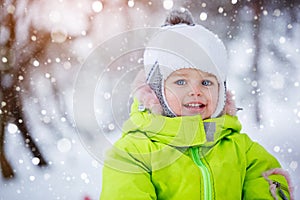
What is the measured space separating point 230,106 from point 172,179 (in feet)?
0.82

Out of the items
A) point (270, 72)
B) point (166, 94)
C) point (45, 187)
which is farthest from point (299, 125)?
point (45, 187)

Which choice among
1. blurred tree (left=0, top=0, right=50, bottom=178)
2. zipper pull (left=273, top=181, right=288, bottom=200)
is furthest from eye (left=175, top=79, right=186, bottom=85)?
blurred tree (left=0, top=0, right=50, bottom=178)

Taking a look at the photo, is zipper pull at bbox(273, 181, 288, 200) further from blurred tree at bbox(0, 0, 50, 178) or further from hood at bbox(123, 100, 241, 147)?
blurred tree at bbox(0, 0, 50, 178)

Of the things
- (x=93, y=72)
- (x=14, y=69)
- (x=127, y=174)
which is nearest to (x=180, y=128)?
(x=127, y=174)

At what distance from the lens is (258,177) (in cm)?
120

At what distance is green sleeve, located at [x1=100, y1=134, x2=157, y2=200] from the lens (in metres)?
1.07

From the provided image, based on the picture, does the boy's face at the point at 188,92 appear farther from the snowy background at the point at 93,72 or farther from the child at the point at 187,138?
the snowy background at the point at 93,72

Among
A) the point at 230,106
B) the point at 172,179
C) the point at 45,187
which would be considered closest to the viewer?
the point at 172,179

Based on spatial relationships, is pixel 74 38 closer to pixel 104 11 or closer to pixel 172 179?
pixel 104 11

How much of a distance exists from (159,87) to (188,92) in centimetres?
7

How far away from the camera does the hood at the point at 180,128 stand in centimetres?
115

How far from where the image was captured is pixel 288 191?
1193mm

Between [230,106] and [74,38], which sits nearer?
[230,106]

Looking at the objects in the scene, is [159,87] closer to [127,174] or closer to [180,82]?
[180,82]
